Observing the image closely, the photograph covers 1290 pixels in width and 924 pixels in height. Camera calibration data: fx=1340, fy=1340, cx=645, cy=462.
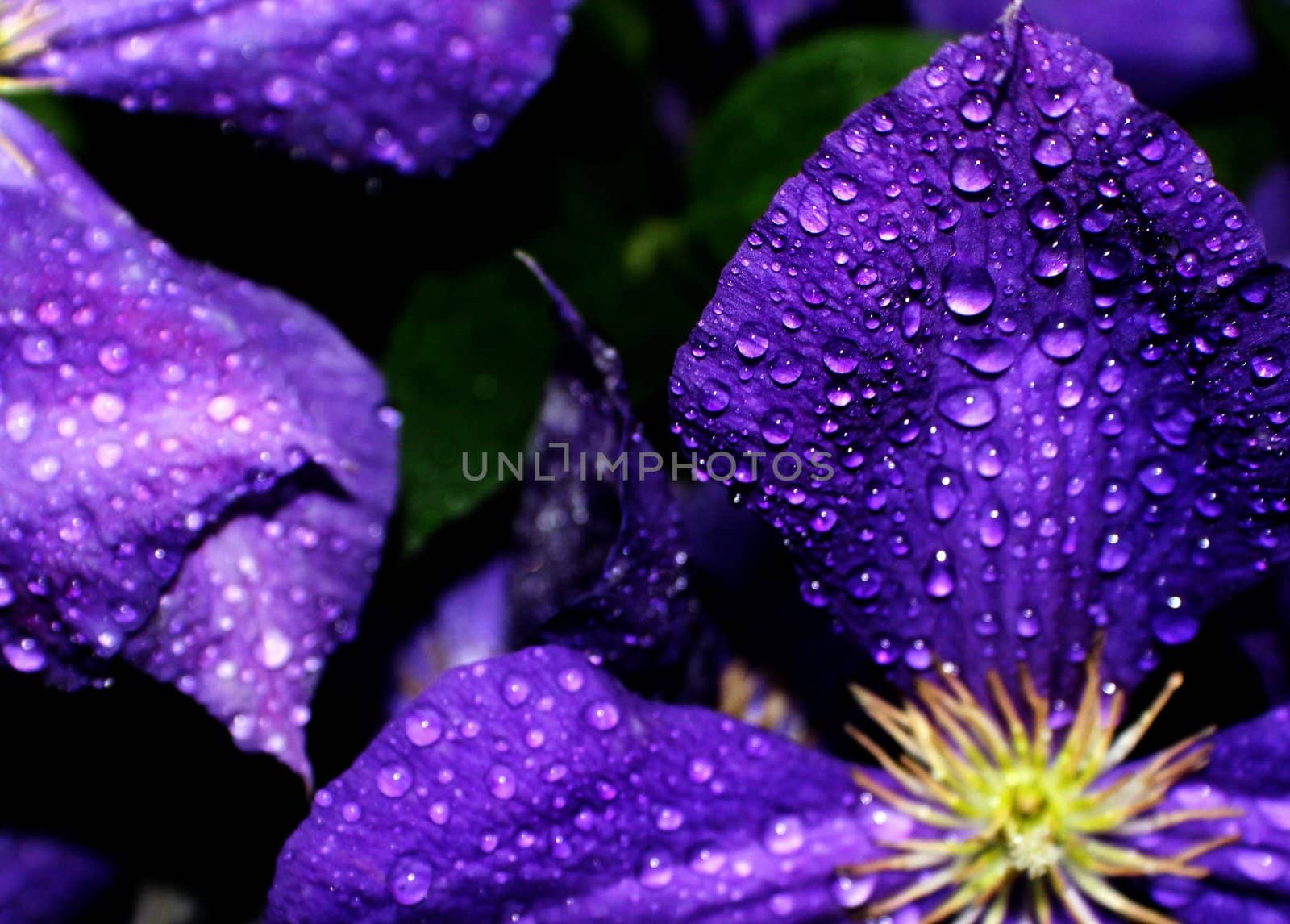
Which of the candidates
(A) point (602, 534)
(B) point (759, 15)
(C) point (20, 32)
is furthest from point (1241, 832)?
(C) point (20, 32)

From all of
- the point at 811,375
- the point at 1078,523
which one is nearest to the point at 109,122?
the point at 811,375

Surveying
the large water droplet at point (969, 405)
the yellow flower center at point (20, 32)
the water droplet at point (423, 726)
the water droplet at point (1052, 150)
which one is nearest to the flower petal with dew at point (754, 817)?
the water droplet at point (423, 726)

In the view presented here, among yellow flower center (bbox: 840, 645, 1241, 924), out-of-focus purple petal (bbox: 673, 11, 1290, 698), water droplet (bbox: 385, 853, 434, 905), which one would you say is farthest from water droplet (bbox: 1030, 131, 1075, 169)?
water droplet (bbox: 385, 853, 434, 905)

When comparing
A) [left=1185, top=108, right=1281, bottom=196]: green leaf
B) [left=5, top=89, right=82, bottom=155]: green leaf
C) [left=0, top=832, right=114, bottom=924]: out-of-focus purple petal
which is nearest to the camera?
[left=0, top=832, right=114, bottom=924]: out-of-focus purple petal

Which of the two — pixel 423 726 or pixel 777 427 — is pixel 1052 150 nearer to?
pixel 777 427

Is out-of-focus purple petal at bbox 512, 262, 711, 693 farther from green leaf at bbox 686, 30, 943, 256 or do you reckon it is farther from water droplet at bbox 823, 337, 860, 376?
green leaf at bbox 686, 30, 943, 256

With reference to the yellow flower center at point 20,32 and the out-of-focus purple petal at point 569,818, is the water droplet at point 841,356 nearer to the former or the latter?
the out-of-focus purple petal at point 569,818

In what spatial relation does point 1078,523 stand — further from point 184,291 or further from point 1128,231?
point 184,291
